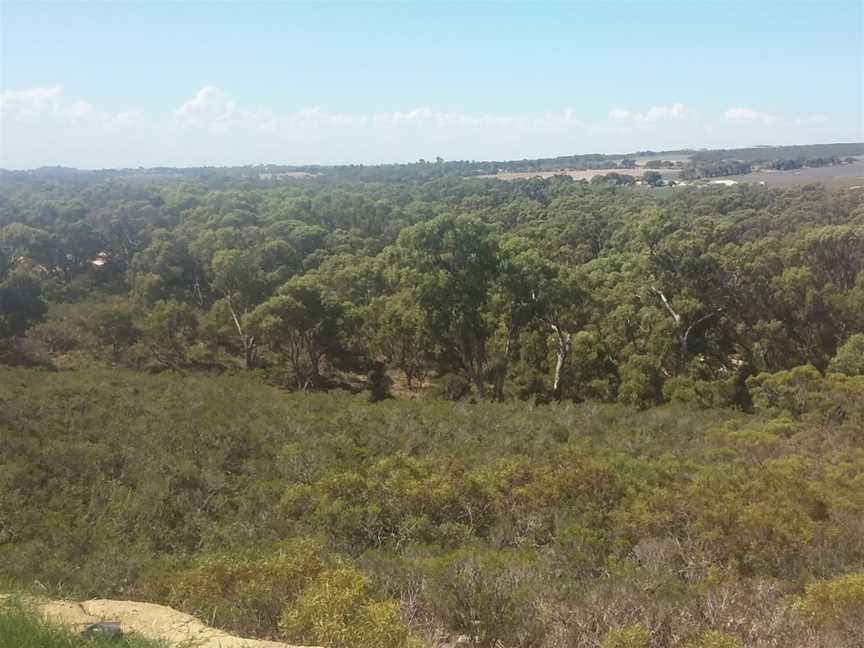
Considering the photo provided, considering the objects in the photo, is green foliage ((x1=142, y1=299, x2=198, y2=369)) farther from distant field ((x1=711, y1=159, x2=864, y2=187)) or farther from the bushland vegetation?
distant field ((x1=711, y1=159, x2=864, y2=187))

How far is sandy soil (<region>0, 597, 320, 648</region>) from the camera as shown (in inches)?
244

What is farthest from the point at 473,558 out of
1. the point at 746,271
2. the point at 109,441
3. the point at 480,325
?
the point at 746,271

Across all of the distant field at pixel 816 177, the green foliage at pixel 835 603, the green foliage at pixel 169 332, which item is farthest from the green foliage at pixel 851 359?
the distant field at pixel 816 177

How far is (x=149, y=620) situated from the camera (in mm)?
6871

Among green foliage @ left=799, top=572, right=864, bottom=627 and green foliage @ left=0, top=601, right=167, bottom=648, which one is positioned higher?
green foliage @ left=0, top=601, right=167, bottom=648

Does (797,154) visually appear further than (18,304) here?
Yes

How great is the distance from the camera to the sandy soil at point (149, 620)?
244 inches

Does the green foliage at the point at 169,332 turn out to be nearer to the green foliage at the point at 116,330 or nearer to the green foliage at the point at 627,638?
the green foliage at the point at 116,330

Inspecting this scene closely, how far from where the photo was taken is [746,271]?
23.0 meters

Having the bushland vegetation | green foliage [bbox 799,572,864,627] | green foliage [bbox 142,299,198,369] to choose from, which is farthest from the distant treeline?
green foliage [bbox 799,572,864,627]

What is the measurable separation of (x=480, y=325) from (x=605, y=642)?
16856 millimetres

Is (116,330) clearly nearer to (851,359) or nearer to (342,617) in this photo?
(342,617)

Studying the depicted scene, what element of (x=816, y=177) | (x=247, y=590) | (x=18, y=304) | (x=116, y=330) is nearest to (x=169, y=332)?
(x=116, y=330)

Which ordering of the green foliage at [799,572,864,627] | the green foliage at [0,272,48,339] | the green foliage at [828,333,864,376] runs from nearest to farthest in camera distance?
the green foliage at [799,572,864,627], the green foliage at [828,333,864,376], the green foliage at [0,272,48,339]
